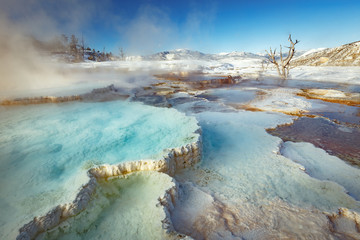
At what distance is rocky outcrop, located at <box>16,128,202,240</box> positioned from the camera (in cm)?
157

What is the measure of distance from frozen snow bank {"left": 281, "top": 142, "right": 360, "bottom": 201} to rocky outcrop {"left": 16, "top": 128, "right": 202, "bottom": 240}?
5.62 feet

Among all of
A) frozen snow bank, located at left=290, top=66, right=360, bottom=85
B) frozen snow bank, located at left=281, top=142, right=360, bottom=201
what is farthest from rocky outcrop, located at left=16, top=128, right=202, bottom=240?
frozen snow bank, located at left=290, top=66, right=360, bottom=85

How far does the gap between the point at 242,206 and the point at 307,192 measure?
0.93 meters

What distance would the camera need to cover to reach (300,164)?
2.86m

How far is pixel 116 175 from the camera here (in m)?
2.36

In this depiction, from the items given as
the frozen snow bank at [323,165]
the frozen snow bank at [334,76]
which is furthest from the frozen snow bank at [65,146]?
the frozen snow bank at [334,76]

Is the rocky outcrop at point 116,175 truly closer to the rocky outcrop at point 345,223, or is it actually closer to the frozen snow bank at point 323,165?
the rocky outcrop at point 345,223

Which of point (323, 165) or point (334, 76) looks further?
point (334, 76)

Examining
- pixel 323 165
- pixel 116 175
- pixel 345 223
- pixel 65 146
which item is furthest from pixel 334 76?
pixel 65 146

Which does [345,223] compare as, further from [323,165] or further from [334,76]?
[334,76]

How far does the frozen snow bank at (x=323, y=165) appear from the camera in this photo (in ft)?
8.33

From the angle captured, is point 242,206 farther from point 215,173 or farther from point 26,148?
point 26,148

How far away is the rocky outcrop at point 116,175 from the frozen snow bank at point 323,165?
1.71 meters

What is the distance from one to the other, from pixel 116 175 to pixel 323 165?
317cm
